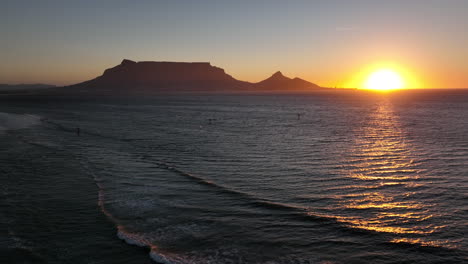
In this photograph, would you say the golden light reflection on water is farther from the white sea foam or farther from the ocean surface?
the white sea foam

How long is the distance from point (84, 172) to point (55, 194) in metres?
5.48

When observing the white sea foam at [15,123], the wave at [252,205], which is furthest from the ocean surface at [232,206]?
the white sea foam at [15,123]

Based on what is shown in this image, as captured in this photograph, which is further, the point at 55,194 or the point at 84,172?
the point at 84,172

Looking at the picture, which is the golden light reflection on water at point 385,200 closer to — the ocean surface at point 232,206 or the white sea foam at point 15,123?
the ocean surface at point 232,206

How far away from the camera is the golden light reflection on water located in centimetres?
1544

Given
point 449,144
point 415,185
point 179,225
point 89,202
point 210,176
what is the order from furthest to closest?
point 449,144 → point 210,176 → point 415,185 → point 89,202 → point 179,225

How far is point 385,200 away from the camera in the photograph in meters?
19.2

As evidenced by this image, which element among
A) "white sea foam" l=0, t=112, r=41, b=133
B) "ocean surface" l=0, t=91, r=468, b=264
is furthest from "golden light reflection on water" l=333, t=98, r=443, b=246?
"white sea foam" l=0, t=112, r=41, b=133

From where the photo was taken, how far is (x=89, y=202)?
1852 cm

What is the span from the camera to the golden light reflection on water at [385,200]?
50.6 ft

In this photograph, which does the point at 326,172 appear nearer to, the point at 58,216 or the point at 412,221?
the point at 412,221

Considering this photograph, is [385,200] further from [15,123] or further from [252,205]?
[15,123]

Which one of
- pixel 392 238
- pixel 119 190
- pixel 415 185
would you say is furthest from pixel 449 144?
pixel 119 190

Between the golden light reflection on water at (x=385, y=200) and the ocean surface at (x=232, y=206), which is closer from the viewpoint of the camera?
the ocean surface at (x=232, y=206)
